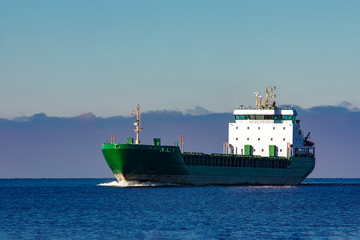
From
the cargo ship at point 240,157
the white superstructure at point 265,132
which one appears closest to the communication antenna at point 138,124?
the cargo ship at point 240,157

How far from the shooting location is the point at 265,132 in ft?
318

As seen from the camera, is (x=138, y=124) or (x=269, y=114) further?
(x=269, y=114)

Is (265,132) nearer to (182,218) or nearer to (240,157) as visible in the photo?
(240,157)

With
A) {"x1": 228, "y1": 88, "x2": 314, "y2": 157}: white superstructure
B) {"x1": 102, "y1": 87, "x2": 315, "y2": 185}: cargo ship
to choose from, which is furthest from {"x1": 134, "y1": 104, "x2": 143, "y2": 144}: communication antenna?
{"x1": 228, "y1": 88, "x2": 314, "y2": 157}: white superstructure

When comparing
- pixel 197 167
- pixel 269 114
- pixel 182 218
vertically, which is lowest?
pixel 182 218

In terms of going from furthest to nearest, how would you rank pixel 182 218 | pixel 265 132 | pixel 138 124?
pixel 265 132 → pixel 138 124 → pixel 182 218

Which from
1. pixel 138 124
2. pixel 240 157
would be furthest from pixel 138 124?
pixel 240 157

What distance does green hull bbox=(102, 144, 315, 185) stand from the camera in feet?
253

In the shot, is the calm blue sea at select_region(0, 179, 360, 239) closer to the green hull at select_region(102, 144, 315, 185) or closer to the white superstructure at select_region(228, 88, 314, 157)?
the green hull at select_region(102, 144, 315, 185)

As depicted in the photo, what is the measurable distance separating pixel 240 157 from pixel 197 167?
876 centimetres

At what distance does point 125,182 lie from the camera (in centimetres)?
7938

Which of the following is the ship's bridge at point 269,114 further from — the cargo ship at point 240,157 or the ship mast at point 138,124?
the ship mast at point 138,124

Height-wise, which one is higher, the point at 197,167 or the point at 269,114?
the point at 269,114

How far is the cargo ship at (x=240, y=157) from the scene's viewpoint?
77.8 metres
